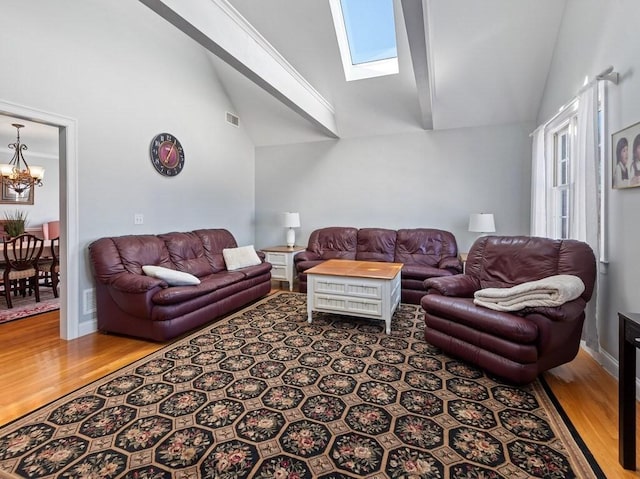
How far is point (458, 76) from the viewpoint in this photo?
4160mm

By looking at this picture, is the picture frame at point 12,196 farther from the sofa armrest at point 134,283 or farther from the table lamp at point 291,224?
the table lamp at point 291,224

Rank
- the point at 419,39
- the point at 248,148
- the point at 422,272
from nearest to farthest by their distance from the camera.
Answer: the point at 419,39, the point at 422,272, the point at 248,148

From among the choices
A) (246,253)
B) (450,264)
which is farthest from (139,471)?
(450,264)

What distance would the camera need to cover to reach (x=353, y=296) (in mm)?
3309

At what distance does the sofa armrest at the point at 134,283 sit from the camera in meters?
2.91

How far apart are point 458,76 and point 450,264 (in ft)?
8.07

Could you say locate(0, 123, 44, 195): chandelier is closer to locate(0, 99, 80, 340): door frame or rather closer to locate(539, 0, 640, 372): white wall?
locate(0, 99, 80, 340): door frame

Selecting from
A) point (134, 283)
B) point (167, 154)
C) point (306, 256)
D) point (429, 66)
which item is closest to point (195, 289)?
point (134, 283)

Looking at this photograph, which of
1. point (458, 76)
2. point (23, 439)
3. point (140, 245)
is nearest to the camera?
point (23, 439)

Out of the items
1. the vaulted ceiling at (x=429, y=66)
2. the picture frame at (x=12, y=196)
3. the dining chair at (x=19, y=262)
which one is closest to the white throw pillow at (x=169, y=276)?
the dining chair at (x=19, y=262)

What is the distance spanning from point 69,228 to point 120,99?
152cm

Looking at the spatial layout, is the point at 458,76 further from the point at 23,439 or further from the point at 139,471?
the point at 23,439

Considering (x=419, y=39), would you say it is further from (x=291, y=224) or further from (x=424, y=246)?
(x=291, y=224)

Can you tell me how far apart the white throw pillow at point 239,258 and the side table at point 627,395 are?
3821 mm
